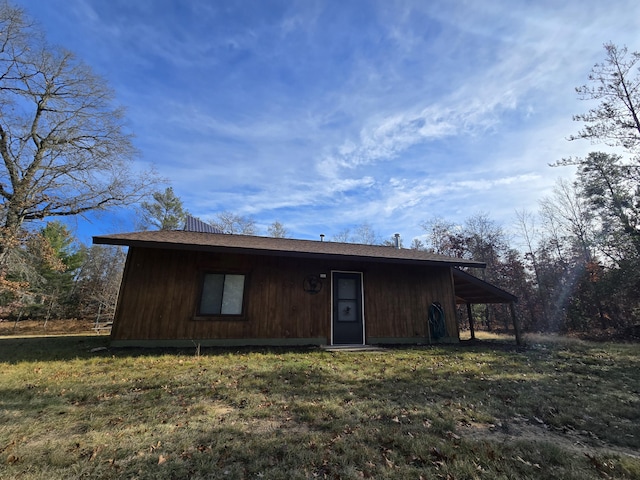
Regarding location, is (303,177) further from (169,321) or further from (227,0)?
(169,321)

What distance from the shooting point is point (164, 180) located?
16.2 metres

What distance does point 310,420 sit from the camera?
3.16 m

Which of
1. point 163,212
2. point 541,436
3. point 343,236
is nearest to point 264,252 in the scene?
point 541,436

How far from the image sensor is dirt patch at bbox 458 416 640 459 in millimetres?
2629

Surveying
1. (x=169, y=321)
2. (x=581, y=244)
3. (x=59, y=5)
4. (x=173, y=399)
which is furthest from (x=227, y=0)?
(x=581, y=244)

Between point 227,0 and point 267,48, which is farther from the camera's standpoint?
point 267,48

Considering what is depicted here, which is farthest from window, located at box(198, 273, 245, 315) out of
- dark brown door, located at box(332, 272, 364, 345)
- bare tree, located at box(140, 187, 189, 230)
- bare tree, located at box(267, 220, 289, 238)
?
bare tree, located at box(140, 187, 189, 230)

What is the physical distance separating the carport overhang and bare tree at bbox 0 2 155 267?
1627 cm

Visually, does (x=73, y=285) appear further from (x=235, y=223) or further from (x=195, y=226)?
(x=195, y=226)

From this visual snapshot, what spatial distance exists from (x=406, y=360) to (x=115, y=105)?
1768 centimetres

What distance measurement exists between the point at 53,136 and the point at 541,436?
19.7m

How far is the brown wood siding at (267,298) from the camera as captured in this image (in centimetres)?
Result: 717

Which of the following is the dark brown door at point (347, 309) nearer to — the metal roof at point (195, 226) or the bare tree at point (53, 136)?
the metal roof at point (195, 226)

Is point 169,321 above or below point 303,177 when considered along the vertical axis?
below
